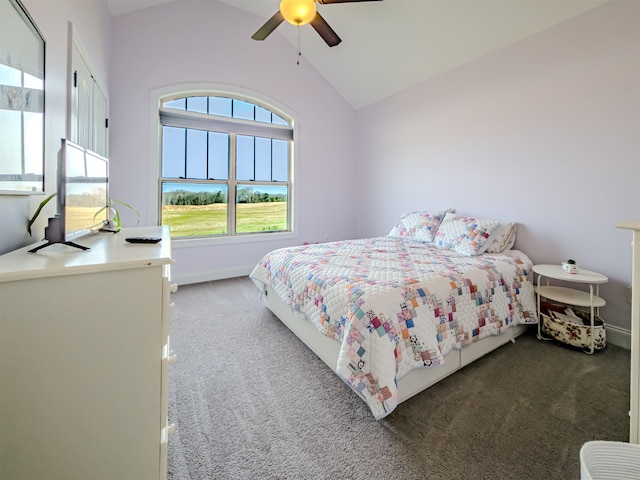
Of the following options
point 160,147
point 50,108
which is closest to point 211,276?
point 160,147

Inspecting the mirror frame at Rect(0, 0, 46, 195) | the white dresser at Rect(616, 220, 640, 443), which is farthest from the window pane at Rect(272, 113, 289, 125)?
the white dresser at Rect(616, 220, 640, 443)

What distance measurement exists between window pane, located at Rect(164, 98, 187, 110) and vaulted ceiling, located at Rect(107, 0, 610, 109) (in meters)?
0.94

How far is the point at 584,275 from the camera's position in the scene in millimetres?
2223

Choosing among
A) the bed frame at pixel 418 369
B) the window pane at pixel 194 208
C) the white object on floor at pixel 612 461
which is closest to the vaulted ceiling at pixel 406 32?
the window pane at pixel 194 208

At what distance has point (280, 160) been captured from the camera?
177 inches

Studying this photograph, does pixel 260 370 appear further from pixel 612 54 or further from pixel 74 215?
pixel 612 54

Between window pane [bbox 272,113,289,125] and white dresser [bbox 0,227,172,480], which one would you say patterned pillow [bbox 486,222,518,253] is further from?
window pane [bbox 272,113,289,125]

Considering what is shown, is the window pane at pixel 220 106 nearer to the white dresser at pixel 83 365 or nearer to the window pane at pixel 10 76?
the window pane at pixel 10 76

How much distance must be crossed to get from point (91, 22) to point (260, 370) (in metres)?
2.94

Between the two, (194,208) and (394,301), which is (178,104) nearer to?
(194,208)

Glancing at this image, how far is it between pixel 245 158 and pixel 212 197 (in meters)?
0.76

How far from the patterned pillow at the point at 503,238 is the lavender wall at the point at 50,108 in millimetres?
3284

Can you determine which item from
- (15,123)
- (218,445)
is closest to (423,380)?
(218,445)

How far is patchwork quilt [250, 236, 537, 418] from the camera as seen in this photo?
1.46 meters
